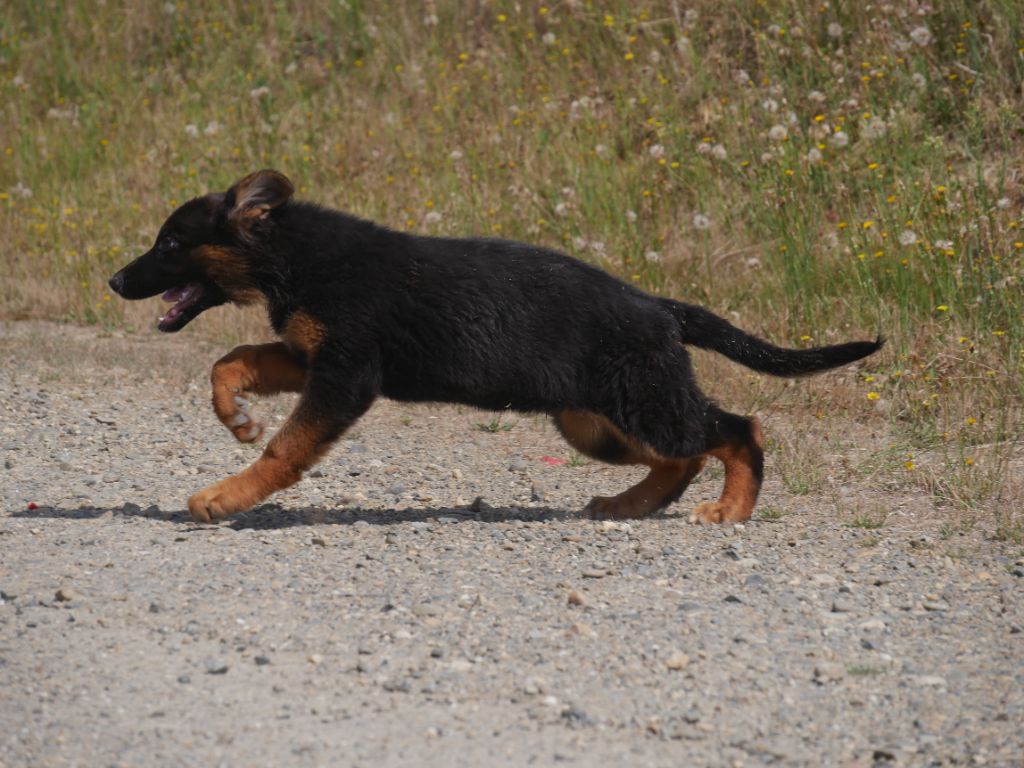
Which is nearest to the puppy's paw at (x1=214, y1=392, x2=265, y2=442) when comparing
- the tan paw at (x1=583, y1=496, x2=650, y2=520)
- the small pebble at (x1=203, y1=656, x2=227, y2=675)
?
the tan paw at (x1=583, y1=496, x2=650, y2=520)

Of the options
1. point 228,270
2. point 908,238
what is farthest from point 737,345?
point 908,238

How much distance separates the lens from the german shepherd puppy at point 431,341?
5.70 meters

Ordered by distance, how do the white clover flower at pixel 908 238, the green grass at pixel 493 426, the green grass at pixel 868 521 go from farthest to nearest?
the white clover flower at pixel 908 238 → the green grass at pixel 493 426 → the green grass at pixel 868 521

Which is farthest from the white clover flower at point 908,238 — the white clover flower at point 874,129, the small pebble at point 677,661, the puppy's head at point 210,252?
the small pebble at point 677,661

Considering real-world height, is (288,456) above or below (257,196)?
below

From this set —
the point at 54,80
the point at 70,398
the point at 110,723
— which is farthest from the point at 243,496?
the point at 54,80

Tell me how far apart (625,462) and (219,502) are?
1.82m

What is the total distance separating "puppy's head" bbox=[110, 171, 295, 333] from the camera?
19.5 ft

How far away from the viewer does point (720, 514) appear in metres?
5.87

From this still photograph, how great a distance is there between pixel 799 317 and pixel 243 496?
4482 millimetres

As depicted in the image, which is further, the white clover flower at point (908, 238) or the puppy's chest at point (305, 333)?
the white clover flower at point (908, 238)

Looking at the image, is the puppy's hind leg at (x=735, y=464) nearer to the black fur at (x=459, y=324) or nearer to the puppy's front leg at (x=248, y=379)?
the black fur at (x=459, y=324)

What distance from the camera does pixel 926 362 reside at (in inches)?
316

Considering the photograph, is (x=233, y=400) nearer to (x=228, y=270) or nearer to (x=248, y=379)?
(x=248, y=379)
